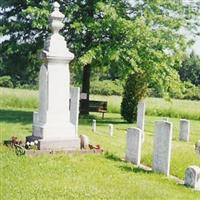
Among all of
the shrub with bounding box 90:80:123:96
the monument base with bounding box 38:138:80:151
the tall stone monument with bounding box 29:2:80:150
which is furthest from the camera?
the shrub with bounding box 90:80:123:96

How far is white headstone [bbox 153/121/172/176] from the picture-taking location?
1288 centimetres

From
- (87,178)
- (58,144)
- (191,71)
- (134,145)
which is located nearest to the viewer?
(87,178)

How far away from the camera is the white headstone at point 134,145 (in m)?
14.0

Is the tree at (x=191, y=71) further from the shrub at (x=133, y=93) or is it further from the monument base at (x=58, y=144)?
the monument base at (x=58, y=144)

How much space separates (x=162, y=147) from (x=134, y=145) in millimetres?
1232

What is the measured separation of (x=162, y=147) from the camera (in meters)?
13.1

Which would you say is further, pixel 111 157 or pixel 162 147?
pixel 111 157

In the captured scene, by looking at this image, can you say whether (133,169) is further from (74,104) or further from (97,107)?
(97,107)

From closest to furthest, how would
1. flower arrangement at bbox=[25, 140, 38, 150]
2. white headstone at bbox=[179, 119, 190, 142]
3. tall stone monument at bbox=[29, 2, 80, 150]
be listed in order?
flower arrangement at bbox=[25, 140, 38, 150] → tall stone monument at bbox=[29, 2, 80, 150] → white headstone at bbox=[179, 119, 190, 142]

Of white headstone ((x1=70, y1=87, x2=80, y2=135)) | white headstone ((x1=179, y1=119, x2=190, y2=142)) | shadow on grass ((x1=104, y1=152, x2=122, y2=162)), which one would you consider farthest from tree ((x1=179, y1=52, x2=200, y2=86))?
shadow on grass ((x1=104, y1=152, x2=122, y2=162))

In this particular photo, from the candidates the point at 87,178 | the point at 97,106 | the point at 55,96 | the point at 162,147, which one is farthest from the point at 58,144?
the point at 97,106

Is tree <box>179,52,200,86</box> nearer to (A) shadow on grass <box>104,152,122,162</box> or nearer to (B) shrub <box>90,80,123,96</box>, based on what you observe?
(B) shrub <box>90,80,123,96</box>

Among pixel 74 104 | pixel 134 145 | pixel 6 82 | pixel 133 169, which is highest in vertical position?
pixel 6 82

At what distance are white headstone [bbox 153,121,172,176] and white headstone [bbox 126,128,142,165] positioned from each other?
32.1 inches
